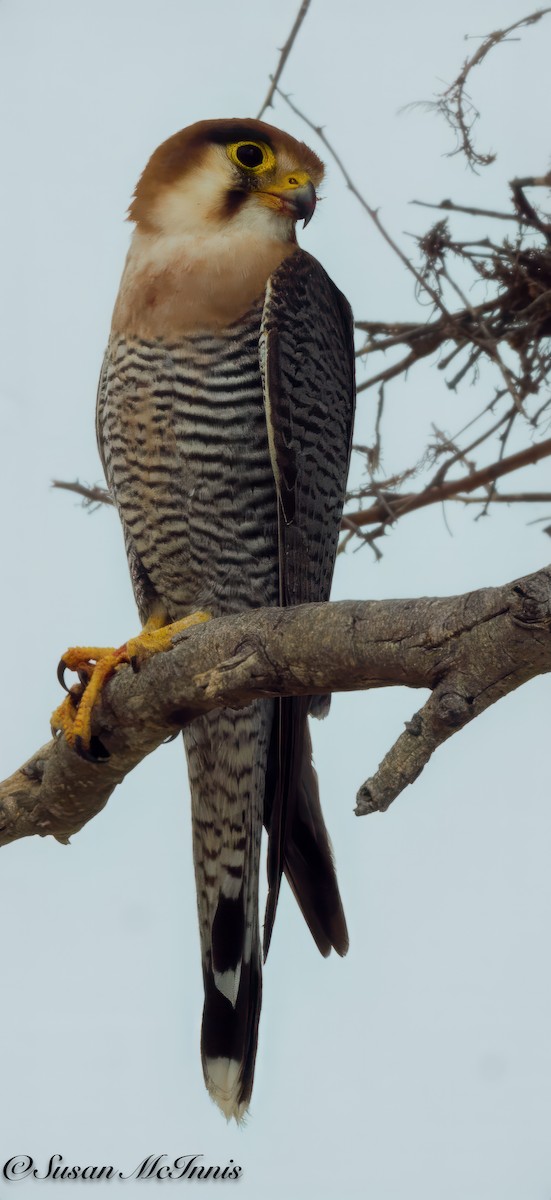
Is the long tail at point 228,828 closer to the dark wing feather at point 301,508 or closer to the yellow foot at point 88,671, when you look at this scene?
the dark wing feather at point 301,508

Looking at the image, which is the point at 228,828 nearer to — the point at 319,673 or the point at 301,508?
the point at 301,508

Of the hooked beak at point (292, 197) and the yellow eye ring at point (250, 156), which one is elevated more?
the yellow eye ring at point (250, 156)

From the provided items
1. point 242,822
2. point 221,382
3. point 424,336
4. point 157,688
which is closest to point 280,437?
point 221,382

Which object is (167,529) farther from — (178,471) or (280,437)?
(280,437)

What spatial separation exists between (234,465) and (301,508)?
20 centimetres

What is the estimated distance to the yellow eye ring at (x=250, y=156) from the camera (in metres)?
3.24

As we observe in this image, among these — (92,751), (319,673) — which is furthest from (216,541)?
(319,673)

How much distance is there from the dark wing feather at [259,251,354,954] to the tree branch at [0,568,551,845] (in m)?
0.41

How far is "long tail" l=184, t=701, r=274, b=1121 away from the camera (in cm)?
316

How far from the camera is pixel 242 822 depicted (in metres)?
3.24

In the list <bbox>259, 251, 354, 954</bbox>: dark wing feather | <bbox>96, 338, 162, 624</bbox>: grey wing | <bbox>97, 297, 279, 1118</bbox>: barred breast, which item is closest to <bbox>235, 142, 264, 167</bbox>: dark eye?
Answer: <bbox>259, 251, 354, 954</bbox>: dark wing feather

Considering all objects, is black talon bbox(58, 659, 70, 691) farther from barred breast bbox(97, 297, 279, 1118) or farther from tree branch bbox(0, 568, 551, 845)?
barred breast bbox(97, 297, 279, 1118)

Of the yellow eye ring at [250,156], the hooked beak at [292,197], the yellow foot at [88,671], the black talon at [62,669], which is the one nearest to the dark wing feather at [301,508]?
the hooked beak at [292,197]

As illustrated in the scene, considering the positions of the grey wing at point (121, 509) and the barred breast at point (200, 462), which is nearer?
the barred breast at point (200, 462)
